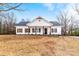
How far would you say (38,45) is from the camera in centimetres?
181

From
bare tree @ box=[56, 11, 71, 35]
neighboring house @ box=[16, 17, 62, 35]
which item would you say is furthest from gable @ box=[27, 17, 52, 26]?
bare tree @ box=[56, 11, 71, 35]

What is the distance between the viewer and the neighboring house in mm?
1804

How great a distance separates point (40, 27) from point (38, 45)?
0.16 metres

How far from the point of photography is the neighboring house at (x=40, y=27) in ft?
5.92

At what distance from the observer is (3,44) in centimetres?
182

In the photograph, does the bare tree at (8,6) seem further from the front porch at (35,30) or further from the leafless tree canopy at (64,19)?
the leafless tree canopy at (64,19)

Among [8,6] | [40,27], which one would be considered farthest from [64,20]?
[8,6]

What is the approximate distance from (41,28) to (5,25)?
1.07ft

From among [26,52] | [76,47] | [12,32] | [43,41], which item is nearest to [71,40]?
[76,47]

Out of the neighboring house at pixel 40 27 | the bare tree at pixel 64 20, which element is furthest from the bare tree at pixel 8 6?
the bare tree at pixel 64 20

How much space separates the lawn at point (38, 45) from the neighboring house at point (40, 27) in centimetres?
5

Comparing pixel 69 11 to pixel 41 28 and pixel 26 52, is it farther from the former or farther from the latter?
pixel 26 52

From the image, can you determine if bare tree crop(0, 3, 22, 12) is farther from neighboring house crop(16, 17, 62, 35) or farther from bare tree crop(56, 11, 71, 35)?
bare tree crop(56, 11, 71, 35)

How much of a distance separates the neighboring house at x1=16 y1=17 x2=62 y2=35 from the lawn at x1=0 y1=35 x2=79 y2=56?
0.15ft
